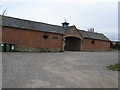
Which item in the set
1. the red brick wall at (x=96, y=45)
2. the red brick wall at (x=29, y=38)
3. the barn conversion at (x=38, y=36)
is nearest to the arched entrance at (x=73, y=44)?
the barn conversion at (x=38, y=36)

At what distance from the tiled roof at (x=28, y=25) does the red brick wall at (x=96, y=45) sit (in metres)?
5.76

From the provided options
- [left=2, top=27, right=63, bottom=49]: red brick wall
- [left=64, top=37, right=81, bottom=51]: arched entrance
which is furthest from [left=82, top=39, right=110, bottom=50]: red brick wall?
[left=2, top=27, right=63, bottom=49]: red brick wall

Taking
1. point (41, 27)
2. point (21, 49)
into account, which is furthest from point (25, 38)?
point (41, 27)

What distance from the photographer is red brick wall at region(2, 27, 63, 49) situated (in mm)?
19020

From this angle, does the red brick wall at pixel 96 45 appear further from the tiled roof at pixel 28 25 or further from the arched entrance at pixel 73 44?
the tiled roof at pixel 28 25

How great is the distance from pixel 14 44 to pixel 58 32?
26.7ft

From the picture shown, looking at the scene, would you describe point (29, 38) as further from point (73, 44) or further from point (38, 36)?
point (73, 44)

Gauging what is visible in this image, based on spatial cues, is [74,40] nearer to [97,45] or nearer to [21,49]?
[97,45]

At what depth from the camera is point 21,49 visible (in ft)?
65.8

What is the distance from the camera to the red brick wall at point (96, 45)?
28600mm

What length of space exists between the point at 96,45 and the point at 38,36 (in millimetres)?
14142

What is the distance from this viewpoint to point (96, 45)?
3083cm

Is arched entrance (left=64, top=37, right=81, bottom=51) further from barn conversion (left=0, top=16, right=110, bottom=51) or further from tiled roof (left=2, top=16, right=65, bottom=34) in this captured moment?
tiled roof (left=2, top=16, right=65, bottom=34)

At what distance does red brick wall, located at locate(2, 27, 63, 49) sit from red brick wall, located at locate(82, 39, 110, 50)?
6.16 metres
